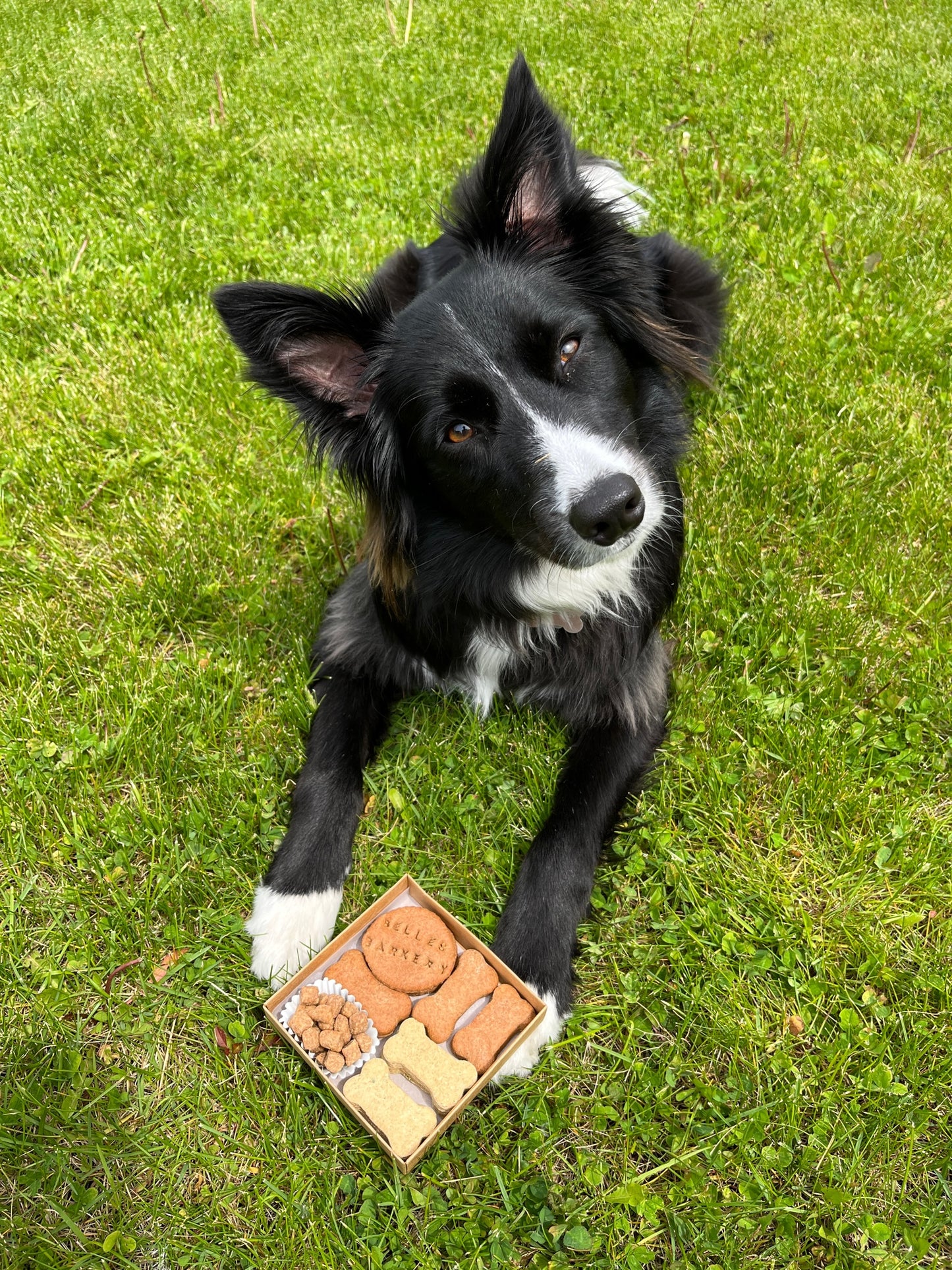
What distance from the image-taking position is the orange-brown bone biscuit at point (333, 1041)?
2.23m

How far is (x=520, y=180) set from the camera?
8.29ft

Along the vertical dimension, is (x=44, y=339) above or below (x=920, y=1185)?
above

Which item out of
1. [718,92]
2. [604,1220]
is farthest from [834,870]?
[718,92]

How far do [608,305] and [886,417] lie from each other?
1947mm

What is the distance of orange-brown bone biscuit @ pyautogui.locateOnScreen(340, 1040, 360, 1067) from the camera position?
223 cm

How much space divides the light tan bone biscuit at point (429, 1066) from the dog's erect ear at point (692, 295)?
272 cm

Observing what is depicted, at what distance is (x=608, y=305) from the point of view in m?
2.67

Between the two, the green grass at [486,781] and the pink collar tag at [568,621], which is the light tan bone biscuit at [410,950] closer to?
the green grass at [486,781]

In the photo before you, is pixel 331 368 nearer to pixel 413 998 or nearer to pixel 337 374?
pixel 337 374

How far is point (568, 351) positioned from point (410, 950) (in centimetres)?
181

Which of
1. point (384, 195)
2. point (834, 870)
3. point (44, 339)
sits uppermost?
point (384, 195)

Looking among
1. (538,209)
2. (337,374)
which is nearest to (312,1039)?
(337,374)

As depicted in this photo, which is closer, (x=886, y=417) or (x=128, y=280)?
(x=886, y=417)

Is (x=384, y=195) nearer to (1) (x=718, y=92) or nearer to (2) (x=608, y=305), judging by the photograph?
(1) (x=718, y=92)
